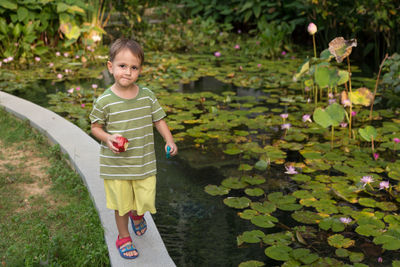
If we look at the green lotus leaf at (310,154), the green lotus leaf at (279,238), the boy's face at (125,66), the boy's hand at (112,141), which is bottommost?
the green lotus leaf at (279,238)

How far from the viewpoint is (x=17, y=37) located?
23.1ft

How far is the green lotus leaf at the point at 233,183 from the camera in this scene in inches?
130

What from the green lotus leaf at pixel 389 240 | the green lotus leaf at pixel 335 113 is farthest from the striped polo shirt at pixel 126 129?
the green lotus leaf at pixel 335 113

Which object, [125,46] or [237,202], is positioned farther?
[237,202]

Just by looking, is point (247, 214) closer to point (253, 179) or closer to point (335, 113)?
point (253, 179)

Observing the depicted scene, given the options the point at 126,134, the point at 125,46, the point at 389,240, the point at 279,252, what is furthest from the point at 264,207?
the point at 125,46

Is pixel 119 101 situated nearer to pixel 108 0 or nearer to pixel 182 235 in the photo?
pixel 182 235

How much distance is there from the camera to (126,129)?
2.34m

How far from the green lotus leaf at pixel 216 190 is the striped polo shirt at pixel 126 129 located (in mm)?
917

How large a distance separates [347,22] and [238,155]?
3.43 meters

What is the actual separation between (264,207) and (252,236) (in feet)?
1.10

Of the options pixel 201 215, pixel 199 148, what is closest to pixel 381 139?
pixel 199 148

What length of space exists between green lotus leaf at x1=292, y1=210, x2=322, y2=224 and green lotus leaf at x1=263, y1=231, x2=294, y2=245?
0.62ft

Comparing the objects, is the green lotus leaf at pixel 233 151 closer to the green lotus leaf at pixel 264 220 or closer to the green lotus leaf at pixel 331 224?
the green lotus leaf at pixel 264 220
